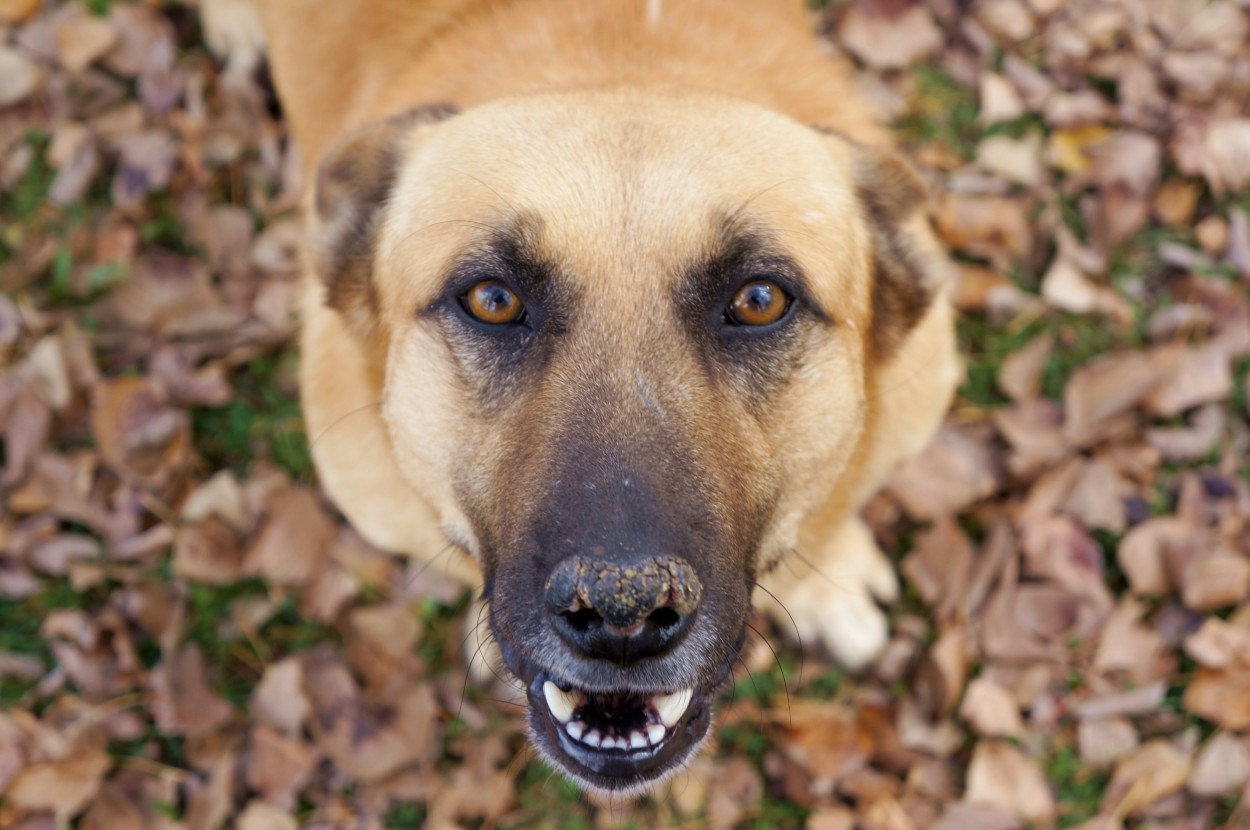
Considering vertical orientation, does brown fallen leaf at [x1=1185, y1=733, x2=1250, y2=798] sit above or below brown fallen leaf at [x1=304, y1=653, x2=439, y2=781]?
above

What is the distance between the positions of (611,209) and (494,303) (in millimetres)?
361

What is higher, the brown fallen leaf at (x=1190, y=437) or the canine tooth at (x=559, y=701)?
the canine tooth at (x=559, y=701)

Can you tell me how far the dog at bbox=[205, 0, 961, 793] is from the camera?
2.16 metres

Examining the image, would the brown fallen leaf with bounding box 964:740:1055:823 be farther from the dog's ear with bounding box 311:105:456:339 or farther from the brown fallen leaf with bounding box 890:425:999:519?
the dog's ear with bounding box 311:105:456:339

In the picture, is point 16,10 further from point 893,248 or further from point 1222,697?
point 1222,697

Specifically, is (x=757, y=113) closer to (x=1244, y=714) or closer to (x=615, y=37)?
(x=615, y=37)

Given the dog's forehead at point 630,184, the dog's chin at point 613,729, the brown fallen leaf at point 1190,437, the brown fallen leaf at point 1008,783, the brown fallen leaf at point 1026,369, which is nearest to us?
the dog's forehead at point 630,184

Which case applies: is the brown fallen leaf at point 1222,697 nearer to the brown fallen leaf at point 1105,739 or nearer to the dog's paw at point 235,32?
the brown fallen leaf at point 1105,739

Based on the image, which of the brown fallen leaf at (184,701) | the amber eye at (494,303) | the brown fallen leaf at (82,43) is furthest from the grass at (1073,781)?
the brown fallen leaf at (82,43)

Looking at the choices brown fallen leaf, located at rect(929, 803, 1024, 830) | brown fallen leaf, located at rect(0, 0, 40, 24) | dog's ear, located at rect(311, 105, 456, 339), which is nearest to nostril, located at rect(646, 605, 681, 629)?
dog's ear, located at rect(311, 105, 456, 339)

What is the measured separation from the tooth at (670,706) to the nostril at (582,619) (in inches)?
19.7

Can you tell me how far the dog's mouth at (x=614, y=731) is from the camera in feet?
8.00

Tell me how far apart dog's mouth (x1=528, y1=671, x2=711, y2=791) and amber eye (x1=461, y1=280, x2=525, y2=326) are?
0.86 m

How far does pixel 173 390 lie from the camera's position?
4.08 meters
